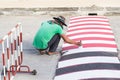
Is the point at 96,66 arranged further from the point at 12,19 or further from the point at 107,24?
the point at 12,19

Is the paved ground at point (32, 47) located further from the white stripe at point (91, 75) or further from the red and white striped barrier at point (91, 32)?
the white stripe at point (91, 75)

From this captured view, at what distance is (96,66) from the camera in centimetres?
899

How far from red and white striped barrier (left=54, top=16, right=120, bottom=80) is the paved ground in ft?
0.68

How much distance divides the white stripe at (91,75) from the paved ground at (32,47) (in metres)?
0.36

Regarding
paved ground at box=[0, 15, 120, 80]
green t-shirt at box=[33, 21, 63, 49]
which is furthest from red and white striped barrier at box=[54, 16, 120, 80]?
green t-shirt at box=[33, 21, 63, 49]

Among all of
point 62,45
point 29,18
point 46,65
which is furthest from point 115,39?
point 29,18

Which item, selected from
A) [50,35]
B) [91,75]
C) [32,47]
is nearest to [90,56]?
[50,35]

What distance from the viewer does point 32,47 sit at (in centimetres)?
1114

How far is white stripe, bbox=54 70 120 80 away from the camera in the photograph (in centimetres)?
844

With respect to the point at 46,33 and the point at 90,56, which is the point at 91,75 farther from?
the point at 46,33

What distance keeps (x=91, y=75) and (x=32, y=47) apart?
9.91ft

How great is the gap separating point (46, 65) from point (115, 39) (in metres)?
2.71
